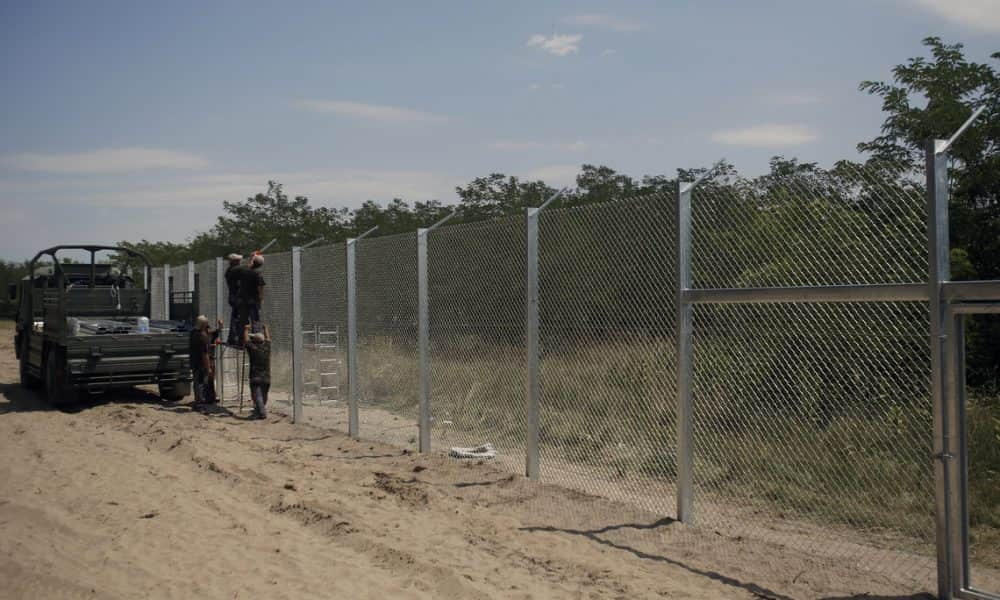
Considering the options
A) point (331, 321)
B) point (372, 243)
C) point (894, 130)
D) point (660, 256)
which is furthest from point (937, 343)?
point (331, 321)

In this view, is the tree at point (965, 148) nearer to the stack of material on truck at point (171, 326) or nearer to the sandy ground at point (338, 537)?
the sandy ground at point (338, 537)

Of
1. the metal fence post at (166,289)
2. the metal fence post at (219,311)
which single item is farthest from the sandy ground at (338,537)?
the metal fence post at (166,289)

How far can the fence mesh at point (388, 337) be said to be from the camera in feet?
32.2

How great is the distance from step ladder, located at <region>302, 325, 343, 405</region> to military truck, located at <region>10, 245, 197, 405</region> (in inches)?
102

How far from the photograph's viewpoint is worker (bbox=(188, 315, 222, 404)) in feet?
43.0

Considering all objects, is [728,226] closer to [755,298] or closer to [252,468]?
Result: [755,298]

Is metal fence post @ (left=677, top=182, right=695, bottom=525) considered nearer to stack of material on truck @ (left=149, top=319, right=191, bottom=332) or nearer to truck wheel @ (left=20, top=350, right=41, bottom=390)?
stack of material on truck @ (left=149, top=319, right=191, bottom=332)

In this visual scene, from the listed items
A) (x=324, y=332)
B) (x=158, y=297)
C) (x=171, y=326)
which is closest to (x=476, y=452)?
(x=324, y=332)

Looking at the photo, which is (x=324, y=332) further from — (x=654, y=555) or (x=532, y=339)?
(x=654, y=555)

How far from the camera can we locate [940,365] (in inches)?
175

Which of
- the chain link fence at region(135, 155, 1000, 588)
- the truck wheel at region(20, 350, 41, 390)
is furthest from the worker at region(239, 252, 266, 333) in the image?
the truck wheel at region(20, 350, 41, 390)

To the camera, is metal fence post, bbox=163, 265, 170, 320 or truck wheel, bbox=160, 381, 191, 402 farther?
metal fence post, bbox=163, 265, 170, 320

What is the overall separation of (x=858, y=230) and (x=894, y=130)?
5604mm

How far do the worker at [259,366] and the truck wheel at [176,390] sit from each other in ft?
8.22
